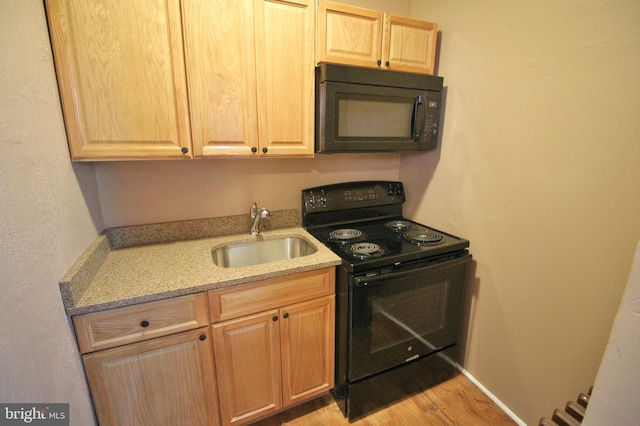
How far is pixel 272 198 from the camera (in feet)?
6.09

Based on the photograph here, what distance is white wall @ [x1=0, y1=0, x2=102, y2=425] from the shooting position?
715mm

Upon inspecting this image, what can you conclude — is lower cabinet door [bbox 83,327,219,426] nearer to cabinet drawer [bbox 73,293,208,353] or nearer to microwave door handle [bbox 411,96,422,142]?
cabinet drawer [bbox 73,293,208,353]

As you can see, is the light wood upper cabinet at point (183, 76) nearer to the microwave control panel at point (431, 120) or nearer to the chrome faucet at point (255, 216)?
the chrome faucet at point (255, 216)

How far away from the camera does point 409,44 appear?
162 centimetres

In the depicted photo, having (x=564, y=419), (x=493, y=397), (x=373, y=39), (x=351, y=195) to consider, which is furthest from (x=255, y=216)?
(x=493, y=397)

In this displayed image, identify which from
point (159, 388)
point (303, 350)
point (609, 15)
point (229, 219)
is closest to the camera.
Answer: point (609, 15)

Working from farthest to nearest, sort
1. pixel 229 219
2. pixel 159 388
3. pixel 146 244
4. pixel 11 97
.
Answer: pixel 229 219
pixel 146 244
pixel 159 388
pixel 11 97

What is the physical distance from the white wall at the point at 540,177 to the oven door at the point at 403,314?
0.67 ft

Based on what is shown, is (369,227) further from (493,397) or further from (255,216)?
(493,397)

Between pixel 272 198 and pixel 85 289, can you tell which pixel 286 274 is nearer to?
pixel 272 198

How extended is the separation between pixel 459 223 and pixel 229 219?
1.43 metres

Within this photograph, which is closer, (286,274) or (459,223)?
(286,274)

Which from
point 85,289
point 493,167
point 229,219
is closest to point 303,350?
point 229,219

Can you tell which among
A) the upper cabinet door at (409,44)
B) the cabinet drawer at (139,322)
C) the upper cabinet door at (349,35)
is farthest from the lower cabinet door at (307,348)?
the upper cabinet door at (409,44)
